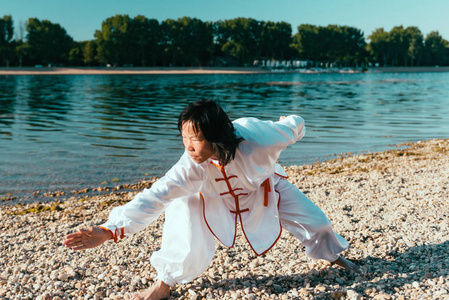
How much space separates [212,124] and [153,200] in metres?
0.74

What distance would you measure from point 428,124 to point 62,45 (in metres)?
98.0

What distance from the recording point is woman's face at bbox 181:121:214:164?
117 inches

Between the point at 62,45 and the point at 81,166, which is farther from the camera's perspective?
the point at 62,45

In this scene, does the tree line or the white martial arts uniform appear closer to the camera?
the white martial arts uniform

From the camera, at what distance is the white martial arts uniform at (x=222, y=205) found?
3.15m

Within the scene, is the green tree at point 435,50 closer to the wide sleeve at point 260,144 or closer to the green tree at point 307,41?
the green tree at point 307,41

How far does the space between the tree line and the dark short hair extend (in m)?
101

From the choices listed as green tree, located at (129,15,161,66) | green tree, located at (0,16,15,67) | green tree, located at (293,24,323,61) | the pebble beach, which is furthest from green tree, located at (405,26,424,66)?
the pebble beach

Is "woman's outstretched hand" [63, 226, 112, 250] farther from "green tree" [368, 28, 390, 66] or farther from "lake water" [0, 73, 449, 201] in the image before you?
"green tree" [368, 28, 390, 66]

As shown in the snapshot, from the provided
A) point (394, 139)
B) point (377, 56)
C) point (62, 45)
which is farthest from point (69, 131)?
point (377, 56)

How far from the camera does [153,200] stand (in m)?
3.15

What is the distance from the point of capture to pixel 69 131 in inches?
617

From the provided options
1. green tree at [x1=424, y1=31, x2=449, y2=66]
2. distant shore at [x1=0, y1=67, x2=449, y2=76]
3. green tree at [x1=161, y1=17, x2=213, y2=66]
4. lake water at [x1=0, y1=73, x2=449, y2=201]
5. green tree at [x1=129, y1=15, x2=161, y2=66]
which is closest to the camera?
lake water at [x1=0, y1=73, x2=449, y2=201]

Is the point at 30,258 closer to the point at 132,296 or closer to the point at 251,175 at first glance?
the point at 132,296
